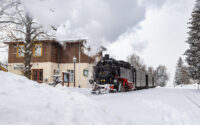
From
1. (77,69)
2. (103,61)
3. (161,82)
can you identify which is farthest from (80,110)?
(161,82)

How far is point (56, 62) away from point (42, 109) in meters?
25.1

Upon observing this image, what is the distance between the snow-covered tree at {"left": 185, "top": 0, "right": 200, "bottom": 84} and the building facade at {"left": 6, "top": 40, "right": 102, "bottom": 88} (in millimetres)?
12812

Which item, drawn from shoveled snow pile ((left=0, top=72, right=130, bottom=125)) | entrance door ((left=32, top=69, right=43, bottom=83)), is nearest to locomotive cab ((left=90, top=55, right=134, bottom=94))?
shoveled snow pile ((left=0, top=72, right=130, bottom=125))

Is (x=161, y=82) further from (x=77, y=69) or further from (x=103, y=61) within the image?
(x=103, y=61)

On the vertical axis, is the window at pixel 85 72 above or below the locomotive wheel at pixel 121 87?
above

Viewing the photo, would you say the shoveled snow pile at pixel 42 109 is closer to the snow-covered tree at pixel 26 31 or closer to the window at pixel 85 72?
the snow-covered tree at pixel 26 31

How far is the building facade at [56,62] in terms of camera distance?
26.7 meters

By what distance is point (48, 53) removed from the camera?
1058 inches

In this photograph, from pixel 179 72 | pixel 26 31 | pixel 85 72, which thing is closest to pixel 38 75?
pixel 85 72

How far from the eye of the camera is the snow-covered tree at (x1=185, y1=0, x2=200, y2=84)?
23969 millimetres

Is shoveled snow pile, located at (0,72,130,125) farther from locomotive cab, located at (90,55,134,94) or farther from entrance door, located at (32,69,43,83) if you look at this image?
entrance door, located at (32,69,43,83)

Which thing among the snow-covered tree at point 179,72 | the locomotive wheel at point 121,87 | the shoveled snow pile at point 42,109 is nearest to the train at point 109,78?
the locomotive wheel at point 121,87

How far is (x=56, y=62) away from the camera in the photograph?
2803 cm

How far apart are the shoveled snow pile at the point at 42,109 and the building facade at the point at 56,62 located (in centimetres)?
2188
